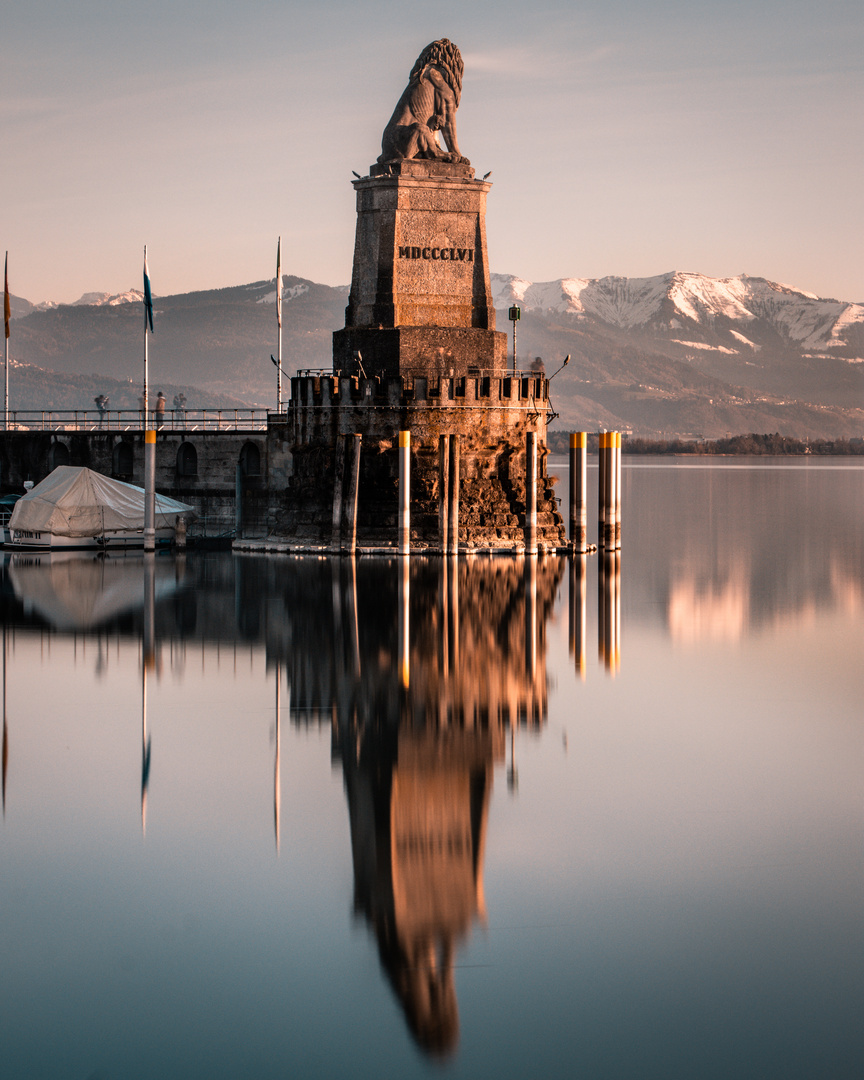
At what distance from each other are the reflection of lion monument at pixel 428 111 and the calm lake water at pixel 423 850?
2089 cm

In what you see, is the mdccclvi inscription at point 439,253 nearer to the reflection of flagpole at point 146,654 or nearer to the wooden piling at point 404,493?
the wooden piling at point 404,493

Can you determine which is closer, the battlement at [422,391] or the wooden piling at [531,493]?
the battlement at [422,391]

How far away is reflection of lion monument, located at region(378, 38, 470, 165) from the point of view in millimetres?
49250

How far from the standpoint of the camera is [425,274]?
4875cm

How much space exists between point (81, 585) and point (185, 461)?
633 inches

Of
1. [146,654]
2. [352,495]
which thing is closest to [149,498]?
[352,495]

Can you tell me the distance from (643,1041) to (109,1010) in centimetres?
486

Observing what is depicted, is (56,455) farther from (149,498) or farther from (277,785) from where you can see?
(277,785)

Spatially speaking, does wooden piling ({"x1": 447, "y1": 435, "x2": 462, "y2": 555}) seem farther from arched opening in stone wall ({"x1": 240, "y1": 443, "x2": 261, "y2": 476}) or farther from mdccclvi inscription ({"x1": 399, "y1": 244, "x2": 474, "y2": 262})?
arched opening in stone wall ({"x1": 240, "y1": 443, "x2": 261, "y2": 476})

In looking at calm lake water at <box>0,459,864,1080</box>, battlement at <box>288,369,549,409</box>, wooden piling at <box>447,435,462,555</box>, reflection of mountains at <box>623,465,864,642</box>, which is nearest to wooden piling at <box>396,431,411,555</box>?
wooden piling at <box>447,435,462,555</box>

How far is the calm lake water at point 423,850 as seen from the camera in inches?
474

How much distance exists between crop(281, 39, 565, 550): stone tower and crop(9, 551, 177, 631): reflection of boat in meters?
6.96

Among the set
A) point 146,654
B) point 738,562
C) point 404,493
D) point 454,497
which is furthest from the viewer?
point 738,562

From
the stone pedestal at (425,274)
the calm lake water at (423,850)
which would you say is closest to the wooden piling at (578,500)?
the stone pedestal at (425,274)
